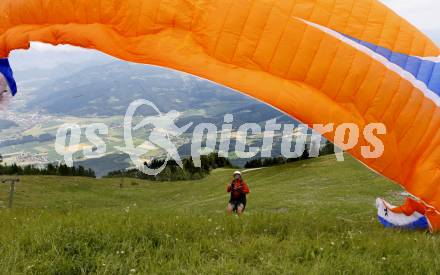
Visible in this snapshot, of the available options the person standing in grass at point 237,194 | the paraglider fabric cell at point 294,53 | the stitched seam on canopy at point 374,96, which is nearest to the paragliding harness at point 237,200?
the person standing in grass at point 237,194

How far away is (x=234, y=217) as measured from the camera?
6930mm

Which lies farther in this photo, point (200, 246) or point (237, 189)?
point (237, 189)

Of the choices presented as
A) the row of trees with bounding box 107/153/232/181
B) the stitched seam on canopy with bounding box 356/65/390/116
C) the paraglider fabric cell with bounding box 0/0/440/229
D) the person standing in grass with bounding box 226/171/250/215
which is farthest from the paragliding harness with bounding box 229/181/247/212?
the row of trees with bounding box 107/153/232/181

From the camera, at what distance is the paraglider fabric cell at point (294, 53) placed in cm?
742

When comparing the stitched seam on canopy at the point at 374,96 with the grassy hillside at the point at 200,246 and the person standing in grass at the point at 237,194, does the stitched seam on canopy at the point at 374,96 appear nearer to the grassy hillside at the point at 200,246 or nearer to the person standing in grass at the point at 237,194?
the grassy hillside at the point at 200,246

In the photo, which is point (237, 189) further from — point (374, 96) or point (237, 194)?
point (374, 96)

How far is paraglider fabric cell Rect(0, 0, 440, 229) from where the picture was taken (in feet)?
24.3

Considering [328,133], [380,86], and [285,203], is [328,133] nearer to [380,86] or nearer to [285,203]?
Answer: [380,86]

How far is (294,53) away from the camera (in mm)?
7469

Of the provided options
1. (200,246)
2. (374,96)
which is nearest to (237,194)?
(374,96)

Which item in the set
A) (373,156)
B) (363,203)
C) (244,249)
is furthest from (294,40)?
(363,203)

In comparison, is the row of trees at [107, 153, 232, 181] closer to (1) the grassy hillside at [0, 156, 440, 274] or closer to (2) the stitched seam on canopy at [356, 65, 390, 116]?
(2) the stitched seam on canopy at [356, 65, 390, 116]

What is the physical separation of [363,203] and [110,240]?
54.8ft

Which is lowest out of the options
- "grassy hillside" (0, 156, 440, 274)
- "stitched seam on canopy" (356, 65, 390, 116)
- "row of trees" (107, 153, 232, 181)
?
"row of trees" (107, 153, 232, 181)
